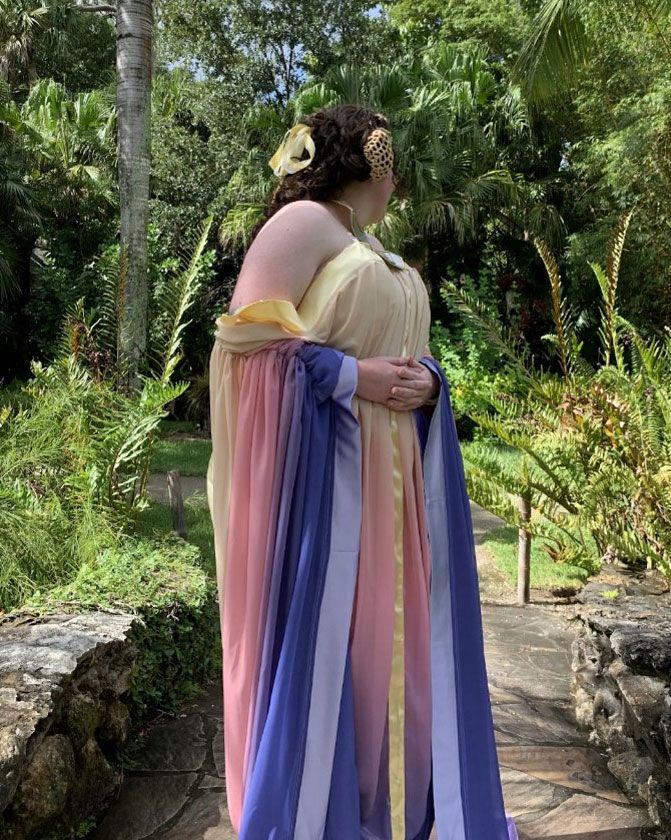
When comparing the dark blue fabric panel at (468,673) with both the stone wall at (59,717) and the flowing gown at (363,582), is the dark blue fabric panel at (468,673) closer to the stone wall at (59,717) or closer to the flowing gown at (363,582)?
the flowing gown at (363,582)

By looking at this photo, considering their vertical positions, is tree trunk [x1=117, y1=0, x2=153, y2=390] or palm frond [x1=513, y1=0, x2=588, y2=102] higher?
palm frond [x1=513, y1=0, x2=588, y2=102]

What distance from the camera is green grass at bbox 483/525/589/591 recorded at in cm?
649

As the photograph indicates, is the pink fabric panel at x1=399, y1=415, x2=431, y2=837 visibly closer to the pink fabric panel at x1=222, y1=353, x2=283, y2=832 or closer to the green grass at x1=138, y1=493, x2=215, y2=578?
the pink fabric panel at x1=222, y1=353, x2=283, y2=832

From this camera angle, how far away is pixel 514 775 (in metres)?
2.88

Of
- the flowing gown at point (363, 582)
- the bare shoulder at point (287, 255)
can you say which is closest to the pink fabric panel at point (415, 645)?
the flowing gown at point (363, 582)

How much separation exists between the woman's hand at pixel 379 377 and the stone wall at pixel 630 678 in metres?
1.35

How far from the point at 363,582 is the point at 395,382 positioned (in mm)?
532

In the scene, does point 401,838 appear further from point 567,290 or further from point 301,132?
point 567,290

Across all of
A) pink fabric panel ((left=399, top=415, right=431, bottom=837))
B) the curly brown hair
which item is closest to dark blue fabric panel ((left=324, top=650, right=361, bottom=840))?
pink fabric panel ((left=399, top=415, right=431, bottom=837))

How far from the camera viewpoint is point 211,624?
3.86m

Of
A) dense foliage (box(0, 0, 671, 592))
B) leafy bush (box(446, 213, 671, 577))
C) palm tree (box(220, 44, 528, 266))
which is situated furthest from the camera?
palm tree (box(220, 44, 528, 266))

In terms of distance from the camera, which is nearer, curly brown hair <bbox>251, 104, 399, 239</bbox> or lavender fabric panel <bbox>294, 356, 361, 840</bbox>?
lavender fabric panel <bbox>294, 356, 361, 840</bbox>

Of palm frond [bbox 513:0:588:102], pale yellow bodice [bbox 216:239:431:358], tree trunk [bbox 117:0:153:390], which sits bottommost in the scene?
pale yellow bodice [bbox 216:239:431:358]

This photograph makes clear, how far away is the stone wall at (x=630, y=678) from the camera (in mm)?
2590
